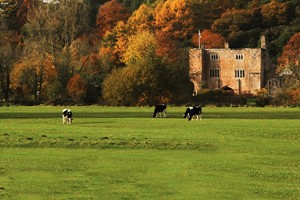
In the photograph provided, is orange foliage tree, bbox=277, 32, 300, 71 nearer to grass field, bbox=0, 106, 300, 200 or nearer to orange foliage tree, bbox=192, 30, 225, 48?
orange foliage tree, bbox=192, 30, 225, 48

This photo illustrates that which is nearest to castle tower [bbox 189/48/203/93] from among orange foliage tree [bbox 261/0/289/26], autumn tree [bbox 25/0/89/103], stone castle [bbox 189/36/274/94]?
stone castle [bbox 189/36/274/94]

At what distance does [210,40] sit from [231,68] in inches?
445

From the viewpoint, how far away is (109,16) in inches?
5699

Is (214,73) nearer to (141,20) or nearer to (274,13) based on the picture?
(141,20)

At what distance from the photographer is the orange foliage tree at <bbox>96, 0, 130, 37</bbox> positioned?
144 metres

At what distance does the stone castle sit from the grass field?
79.4 m

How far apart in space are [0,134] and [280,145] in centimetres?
1178

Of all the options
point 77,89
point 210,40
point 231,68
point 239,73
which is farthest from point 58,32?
point 210,40

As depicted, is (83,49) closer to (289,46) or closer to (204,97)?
(204,97)

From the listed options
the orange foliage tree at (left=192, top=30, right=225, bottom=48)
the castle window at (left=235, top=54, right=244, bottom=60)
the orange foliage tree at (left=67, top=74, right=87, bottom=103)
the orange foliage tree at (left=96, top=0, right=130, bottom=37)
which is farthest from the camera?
the orange foliage tree at (left=96, top=0, right=130, bottom=37)

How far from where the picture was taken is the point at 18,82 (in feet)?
309

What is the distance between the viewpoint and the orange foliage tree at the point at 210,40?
429 feet

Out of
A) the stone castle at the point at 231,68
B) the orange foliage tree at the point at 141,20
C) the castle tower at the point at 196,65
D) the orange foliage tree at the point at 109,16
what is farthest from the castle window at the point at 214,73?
the orange foliage tree at the point at 109,16

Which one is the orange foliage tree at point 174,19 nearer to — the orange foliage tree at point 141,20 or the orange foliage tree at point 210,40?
the orange foliage tree at point 141,20
